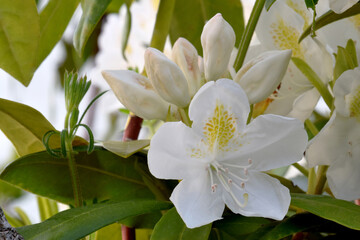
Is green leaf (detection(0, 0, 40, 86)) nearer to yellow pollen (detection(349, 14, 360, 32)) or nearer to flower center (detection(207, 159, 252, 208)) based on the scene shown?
flower center (detection(207, 159, 252, 208))

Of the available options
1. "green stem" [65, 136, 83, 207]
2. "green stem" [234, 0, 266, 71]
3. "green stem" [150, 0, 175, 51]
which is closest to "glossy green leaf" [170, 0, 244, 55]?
"green stem" [150, 0, 175, 51]

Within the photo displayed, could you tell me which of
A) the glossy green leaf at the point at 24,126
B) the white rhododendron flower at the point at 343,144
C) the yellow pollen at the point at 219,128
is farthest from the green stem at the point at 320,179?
the glossy green leaf at the point at 24,126

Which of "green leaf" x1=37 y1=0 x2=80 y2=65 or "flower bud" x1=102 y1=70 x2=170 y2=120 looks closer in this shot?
"flower bud" x1=102 y1=70 x2=170 y2=120

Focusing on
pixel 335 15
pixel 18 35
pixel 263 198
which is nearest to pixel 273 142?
pixel 263 198

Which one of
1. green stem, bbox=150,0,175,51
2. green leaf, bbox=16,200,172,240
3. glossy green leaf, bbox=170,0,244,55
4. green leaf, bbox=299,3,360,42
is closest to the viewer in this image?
green leaf, bbox=16,200,172,240

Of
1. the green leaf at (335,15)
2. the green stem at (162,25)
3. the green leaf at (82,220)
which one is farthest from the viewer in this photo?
the green stem at (162,25)

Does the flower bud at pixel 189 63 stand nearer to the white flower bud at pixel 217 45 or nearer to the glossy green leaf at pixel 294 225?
the white flower bud at pixel 217 45
